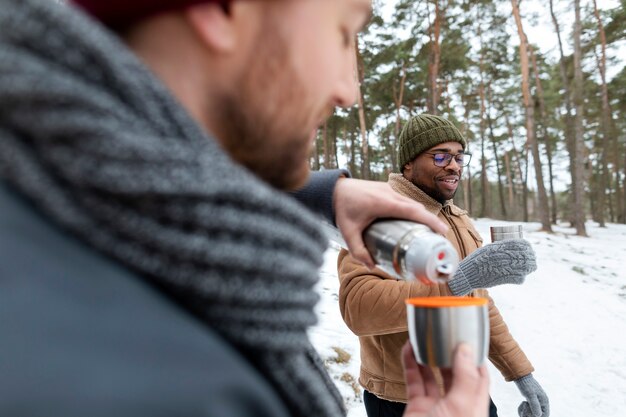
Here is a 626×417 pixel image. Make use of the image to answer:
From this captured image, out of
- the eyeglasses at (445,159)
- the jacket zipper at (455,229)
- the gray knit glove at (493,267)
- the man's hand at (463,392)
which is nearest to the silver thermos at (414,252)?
Result: the man's hand at (463,392)

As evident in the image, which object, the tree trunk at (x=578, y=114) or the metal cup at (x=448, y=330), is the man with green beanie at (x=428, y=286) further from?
A: the tree trunk at (x=578, y=114)

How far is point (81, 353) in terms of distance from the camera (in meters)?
0.46

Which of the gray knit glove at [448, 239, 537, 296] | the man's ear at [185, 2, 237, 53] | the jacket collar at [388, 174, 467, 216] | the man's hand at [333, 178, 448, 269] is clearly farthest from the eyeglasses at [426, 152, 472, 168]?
the man's ear at [185, 2, 237, 53]

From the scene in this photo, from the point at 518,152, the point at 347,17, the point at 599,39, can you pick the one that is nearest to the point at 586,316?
the point at 347,17

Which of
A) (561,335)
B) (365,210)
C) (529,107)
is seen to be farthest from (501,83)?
(365,210)

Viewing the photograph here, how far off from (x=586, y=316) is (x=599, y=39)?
14.6 m

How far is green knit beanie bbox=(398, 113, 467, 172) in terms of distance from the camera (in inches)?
116

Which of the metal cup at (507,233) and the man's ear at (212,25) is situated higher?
the man's ear at (212,25)

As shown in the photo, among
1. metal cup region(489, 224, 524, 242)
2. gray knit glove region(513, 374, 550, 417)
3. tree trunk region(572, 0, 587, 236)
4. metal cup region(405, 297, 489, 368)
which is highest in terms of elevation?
tree trunk region(572, 0, 587, 236)

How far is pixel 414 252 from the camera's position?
97 cm

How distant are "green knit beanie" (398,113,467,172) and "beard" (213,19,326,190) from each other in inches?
91.9

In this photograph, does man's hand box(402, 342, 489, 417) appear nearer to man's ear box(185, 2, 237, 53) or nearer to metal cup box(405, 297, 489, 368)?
metal cup box(405, 297, 489, 368)

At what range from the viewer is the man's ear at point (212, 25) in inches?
25.5

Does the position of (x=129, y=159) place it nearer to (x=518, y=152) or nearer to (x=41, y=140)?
(x=41, y=140)
